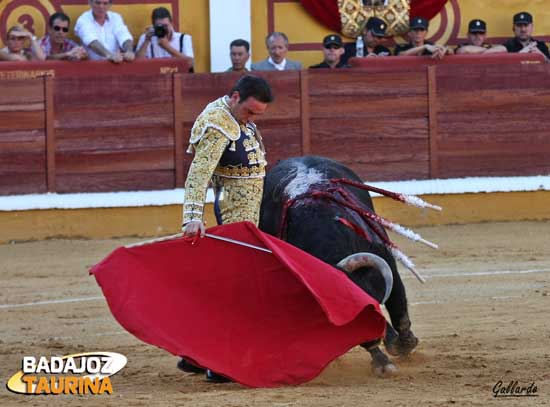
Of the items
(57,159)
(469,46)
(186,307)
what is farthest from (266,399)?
(469,46)

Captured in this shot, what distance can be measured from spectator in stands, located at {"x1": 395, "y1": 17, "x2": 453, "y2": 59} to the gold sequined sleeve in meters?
5.01

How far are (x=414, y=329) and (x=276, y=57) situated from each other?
3.94 meters

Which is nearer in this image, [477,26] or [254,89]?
[254,89]

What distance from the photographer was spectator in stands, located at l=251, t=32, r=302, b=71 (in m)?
9.33

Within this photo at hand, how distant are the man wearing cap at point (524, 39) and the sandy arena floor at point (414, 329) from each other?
1426mm

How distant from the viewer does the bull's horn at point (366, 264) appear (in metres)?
4.86

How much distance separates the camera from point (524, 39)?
10.0 metres

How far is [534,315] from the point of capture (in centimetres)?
604

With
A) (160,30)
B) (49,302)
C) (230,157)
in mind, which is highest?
(160,30)

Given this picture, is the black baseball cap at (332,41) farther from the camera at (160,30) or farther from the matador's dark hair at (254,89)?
the matador's dark hair at (254,89)

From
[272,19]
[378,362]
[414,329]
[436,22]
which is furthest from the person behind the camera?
[436,22]

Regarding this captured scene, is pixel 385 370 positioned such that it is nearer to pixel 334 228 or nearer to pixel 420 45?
pixel 334 228

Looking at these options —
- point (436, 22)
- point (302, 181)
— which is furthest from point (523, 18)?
point (302, 181)

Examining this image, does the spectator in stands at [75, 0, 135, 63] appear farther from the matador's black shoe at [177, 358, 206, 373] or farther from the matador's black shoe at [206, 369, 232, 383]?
the matador's black shoe at [206, 369, 232, 383]
